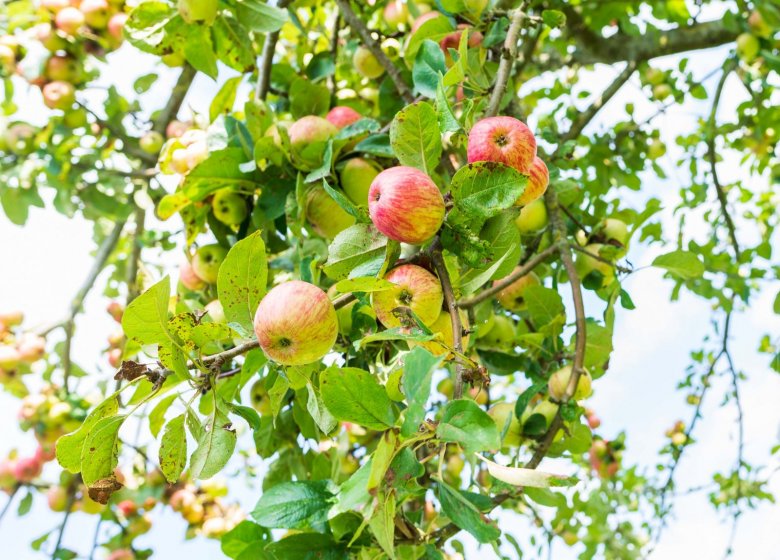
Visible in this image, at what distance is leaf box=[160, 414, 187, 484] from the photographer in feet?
2.54

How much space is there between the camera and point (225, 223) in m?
1.23

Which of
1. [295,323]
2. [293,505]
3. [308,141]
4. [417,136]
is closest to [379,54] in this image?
[308,141]

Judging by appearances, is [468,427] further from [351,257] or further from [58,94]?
[58,94]

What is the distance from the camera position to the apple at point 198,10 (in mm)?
1157

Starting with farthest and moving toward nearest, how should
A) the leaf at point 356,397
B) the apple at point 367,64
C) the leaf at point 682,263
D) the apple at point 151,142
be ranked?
the apple at point 151,142 → the apple at point 367,64 → the leaf at point 682,263 → the leaf at point 356,397

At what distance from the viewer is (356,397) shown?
65cm

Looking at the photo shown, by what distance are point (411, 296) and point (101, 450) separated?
1.32ft

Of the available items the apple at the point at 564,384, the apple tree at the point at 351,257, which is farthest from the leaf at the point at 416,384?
the apple at the point at 564,384

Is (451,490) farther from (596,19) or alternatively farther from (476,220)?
(596,19)

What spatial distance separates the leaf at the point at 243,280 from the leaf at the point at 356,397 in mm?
165

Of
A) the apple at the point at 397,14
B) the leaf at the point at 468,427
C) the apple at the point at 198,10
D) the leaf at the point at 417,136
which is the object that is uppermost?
the apple at the point at 397,14

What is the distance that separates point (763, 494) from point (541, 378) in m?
2.08

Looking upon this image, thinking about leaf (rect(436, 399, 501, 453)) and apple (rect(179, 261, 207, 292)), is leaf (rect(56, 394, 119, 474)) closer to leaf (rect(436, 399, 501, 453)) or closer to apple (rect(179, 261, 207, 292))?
leaf (rect(436, 399, 501, 453))

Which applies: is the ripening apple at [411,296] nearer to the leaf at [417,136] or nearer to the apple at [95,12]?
the leaf at [417,136]
